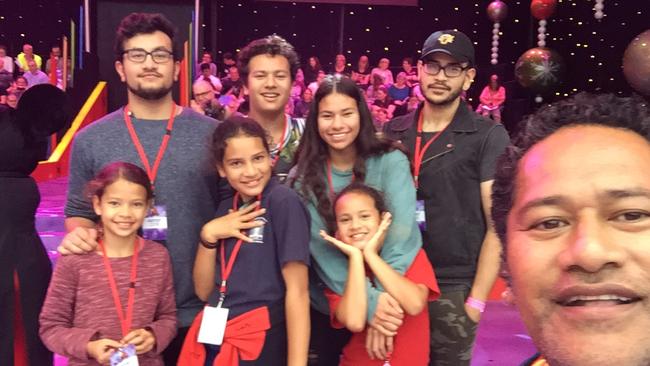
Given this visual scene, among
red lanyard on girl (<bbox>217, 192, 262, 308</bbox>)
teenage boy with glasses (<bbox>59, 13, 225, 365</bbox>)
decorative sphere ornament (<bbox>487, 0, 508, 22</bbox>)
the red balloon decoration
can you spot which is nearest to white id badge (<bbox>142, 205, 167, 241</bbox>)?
teenage boy with glasses (<bbox>59, 13, 225, 365</bbox>)

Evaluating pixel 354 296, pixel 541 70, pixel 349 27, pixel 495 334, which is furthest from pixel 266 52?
pixel 349 27

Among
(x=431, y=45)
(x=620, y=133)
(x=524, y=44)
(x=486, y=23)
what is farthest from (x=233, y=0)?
(x=620, y=133)

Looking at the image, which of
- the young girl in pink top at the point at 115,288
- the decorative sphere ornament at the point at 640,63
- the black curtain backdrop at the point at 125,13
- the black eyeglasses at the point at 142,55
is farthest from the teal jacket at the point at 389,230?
the black curtain backdrop at the point at 125,13

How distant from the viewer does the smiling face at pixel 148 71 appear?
81.2 inches

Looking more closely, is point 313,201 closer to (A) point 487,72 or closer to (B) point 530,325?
(B) point 530,325

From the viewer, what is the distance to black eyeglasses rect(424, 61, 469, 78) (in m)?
2.37

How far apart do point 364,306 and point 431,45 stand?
1.01 meters

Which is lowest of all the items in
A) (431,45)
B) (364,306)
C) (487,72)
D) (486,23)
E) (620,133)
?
(364,306)

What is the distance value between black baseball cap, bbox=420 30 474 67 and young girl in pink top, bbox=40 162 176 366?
3.64 feet

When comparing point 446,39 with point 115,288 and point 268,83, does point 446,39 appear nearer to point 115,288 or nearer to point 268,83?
point 268,83

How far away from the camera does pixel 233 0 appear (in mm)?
16531

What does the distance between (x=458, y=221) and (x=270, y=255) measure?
27.1 inches

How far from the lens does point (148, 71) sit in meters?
2.07

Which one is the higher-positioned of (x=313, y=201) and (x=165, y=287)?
(x=313, y=201)
